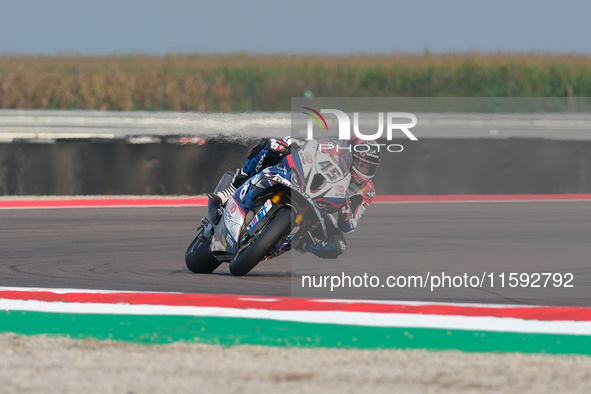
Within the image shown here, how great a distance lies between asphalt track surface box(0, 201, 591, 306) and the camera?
698 centimetres

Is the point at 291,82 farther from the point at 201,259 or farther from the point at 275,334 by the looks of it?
the point at 275,334

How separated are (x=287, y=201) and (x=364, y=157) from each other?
682 mm

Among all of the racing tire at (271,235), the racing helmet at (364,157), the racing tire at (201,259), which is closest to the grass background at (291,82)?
the racing tire at (201,259)

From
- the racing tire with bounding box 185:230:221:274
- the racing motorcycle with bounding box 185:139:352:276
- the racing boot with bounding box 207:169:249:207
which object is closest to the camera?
the racing motorcycle with bounding box 185:139:352:276

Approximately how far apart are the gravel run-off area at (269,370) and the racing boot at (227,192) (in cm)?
249

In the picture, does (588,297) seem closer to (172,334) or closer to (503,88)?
(172,334)

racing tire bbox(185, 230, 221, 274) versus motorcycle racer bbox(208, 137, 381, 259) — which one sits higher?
motorcycle racer bbox(208, 137, 381, 259)

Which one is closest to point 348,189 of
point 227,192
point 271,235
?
point 271,235

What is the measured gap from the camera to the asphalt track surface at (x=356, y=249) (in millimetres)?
6980

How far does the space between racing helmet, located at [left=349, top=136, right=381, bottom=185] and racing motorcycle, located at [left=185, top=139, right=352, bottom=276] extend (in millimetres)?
51

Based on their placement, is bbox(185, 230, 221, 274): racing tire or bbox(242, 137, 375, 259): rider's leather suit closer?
bbox(242, 137, 375, 259): rider's leather suit

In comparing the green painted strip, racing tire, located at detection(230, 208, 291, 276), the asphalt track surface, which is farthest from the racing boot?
the green painted strip

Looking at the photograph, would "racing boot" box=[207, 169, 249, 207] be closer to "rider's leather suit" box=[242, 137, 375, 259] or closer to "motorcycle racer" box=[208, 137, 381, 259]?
"motorcycle racer" box=[208, 137, 381, 259]

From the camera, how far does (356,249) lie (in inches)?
368
